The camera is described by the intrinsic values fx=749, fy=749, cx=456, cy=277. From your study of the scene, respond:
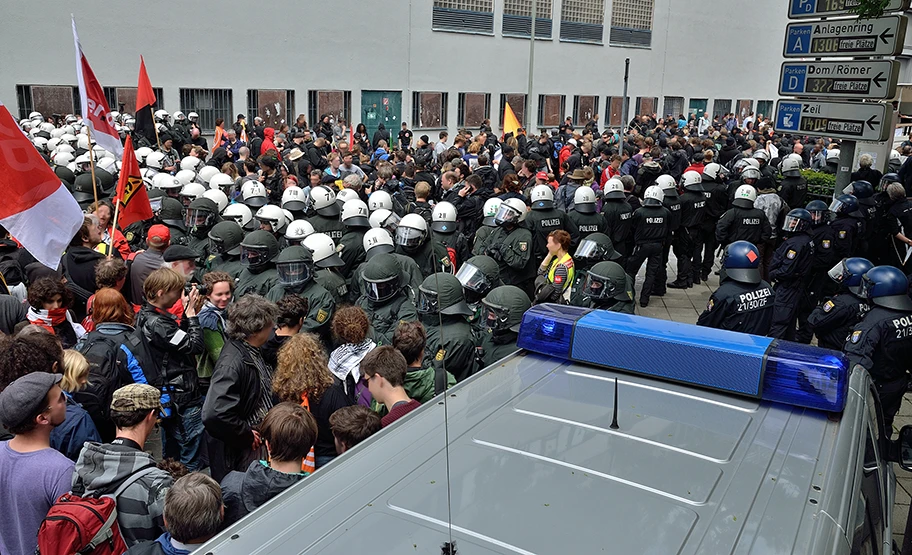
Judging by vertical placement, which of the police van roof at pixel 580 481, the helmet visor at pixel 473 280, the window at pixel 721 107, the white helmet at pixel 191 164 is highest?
the window at pixel 721 107

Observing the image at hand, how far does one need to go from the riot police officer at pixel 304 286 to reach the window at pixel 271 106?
21.0m

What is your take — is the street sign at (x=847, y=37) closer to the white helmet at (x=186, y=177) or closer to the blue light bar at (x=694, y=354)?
the blue light bar at (x=694, y=354)

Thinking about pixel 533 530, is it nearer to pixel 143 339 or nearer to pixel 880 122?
pixel 143 339

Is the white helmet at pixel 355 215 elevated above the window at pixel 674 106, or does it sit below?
below

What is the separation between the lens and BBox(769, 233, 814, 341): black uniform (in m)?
8.55

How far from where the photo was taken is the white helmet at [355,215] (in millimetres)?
8742

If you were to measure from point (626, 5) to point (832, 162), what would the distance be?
2333 centimetres

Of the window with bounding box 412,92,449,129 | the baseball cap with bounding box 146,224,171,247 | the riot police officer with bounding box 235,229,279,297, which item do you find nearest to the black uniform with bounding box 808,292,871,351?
the riot police officer with bounding box 235,229,279,297

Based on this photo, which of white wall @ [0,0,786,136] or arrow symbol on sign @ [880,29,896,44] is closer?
arrow symbol on sign @ [880,29,896,44]

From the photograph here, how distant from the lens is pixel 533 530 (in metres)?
2.20

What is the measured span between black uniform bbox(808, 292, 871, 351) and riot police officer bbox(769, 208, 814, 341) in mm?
1752

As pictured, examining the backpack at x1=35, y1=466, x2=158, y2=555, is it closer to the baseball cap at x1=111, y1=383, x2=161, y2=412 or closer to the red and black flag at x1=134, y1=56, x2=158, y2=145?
the baseball cap at x1=111, y1=383, x2=161, y2=412

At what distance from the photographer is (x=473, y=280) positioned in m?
6.47

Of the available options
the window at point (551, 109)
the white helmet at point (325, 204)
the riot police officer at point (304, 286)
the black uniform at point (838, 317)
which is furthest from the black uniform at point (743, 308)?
the window at point (551, 109)
